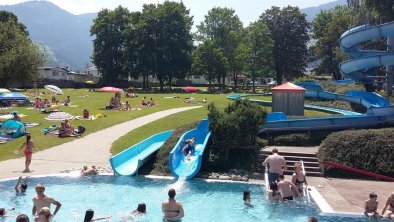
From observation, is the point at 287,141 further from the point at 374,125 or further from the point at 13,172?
the point at 13,172

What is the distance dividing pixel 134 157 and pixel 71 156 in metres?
3.44

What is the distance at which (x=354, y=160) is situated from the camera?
62.8 ft

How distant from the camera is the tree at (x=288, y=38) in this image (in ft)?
268

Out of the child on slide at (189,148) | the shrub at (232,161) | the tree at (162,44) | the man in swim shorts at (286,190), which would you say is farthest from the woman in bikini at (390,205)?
the tree at (162,44)

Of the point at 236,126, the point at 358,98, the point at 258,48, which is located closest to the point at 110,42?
the point at 258,48

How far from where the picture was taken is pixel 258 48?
76.9 metres

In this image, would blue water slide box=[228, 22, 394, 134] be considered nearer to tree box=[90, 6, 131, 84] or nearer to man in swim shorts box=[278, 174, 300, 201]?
man in swim shorts box=[278, 174, 300, 201]

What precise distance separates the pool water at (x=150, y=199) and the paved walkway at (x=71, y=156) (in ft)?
5.66

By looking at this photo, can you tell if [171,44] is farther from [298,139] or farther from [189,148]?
[298,139]

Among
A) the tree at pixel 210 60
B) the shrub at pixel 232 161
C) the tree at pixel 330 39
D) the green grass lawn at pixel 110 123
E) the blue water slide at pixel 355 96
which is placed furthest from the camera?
the tree at pixel 210 60

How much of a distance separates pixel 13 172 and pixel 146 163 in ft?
19.5

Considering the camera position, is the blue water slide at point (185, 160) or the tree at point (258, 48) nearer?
the blue water slide at point (185, 160)

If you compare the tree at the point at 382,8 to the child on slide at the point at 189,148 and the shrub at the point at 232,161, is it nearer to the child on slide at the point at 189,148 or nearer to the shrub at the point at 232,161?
Result: the shrub at the point at 232,161

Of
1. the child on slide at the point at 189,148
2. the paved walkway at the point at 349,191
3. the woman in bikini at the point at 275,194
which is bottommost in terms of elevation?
the paved walkway at the point at 349,191
